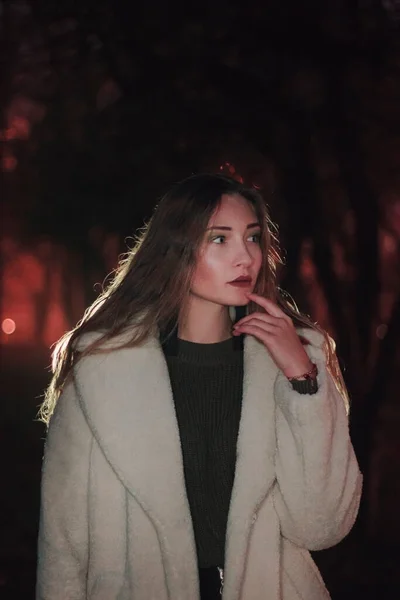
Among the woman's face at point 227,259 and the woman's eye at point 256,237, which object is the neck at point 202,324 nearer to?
the woman's face at point 227,259

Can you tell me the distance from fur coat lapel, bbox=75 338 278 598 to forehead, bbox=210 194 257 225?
0.55m

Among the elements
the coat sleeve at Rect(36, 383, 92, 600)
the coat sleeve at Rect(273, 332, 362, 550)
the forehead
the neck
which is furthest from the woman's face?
the coat sleeve at Rect(36, 383, 92, 600)

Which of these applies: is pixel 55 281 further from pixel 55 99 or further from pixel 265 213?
pixel 265 213

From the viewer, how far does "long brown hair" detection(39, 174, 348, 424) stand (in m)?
2.96

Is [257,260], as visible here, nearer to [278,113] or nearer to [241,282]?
[241,282]

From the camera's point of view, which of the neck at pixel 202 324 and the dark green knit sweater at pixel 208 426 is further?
the neck at pixel 202 324

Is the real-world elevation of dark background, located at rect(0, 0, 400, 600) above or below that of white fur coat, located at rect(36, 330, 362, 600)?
above

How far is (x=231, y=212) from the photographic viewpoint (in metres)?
2.95

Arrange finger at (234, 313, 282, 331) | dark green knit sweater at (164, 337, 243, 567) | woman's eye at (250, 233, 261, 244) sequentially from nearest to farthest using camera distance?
finger at (234, 313, 282, 331)
dark green knit sweater at (164, 337, 243, 567)
woman's eye at (250, 233, 261, 244)

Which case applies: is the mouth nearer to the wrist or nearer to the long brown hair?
the long brown hair

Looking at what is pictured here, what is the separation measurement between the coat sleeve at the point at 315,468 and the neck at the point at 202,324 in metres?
0.42

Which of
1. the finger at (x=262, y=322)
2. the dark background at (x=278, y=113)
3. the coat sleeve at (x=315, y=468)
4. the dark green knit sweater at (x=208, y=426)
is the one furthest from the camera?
the dark background at (x=278, y=113)

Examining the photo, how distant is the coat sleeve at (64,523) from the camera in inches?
106

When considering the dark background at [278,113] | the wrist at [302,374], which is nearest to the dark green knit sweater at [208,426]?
the wrist at [302,374]
